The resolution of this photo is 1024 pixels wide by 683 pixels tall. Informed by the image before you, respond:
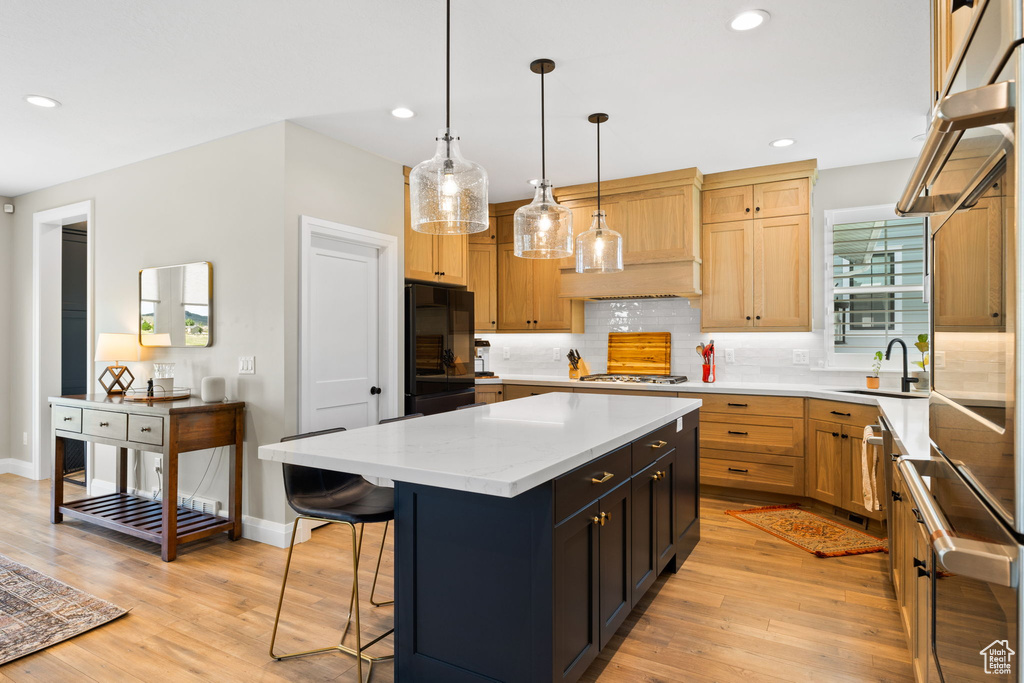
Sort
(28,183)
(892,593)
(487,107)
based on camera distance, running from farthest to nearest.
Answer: (28,183) → (487,107) → (892,593)

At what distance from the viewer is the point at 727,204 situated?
188 inches

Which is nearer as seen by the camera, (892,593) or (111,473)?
(892,593)

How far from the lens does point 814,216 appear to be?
470 cm

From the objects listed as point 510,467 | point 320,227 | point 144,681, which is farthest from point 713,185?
point 144,681

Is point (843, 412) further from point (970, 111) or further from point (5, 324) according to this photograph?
point (5, 324)

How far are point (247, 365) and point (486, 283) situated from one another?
104 inches

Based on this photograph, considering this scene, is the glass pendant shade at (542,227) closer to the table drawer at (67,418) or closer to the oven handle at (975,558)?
the oven handle at (975,558)

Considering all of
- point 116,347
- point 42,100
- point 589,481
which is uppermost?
point 42,100

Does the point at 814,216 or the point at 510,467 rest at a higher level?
the point at 814,216

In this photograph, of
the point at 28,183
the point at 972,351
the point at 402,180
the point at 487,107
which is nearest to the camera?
the point at 972,351

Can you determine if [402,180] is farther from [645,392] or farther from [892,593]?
[892,593]

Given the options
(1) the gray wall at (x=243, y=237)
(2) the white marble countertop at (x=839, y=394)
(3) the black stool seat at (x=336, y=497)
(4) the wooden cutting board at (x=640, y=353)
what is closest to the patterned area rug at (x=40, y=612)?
(1) the gray wall at (x=243, y=237)

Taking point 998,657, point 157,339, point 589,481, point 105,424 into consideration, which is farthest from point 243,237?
point 998,657

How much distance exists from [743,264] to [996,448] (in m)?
4.20
